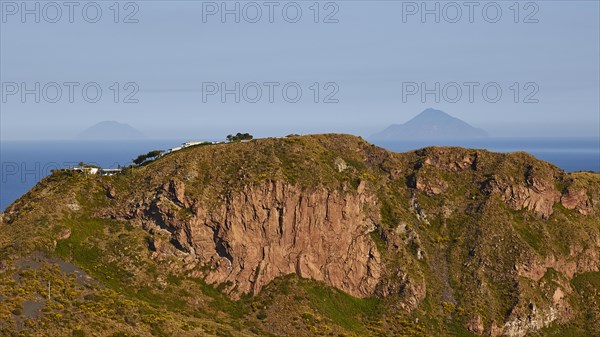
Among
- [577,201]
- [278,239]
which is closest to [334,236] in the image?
[278,239]

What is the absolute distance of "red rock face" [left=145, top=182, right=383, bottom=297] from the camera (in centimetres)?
14112

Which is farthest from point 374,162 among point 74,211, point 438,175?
point 74,211

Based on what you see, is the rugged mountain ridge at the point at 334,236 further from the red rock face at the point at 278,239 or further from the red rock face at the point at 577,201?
the red rock face at the point at 577,201

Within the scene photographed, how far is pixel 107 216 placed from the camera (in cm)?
14538

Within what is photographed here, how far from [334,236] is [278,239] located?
11.2 meters

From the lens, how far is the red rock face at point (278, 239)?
14112 centimetres

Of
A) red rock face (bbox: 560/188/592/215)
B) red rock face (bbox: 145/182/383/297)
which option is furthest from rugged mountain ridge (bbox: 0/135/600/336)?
red rock face (bbox: 560/188/592/215)

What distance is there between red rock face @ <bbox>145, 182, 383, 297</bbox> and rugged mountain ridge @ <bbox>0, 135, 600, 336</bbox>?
0.73ft

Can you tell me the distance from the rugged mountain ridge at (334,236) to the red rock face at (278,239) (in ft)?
0.73

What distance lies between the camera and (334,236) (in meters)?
147

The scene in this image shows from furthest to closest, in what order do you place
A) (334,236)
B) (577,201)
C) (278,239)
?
(577,201)
(334,236)
(278,239)

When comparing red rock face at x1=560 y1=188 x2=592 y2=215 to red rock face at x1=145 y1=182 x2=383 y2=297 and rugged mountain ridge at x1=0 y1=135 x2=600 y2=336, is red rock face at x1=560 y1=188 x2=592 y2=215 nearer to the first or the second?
rugged mountain ridge at x1=0 y1=135 x2=600 y2=336

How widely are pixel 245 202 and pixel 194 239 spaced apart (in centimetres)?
1200

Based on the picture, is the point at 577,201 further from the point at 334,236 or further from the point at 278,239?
the point at 278,239
